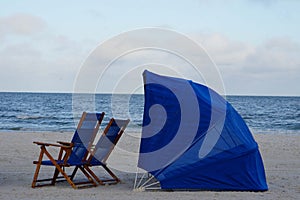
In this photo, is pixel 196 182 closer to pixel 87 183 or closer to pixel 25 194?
pixel 87 183

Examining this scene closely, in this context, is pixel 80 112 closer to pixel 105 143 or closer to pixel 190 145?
pixel 105 143

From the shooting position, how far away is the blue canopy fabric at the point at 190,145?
8.36 meters

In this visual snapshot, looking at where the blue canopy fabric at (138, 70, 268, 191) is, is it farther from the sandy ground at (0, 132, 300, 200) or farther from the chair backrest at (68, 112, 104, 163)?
the chair backrest at (68, 112, 104, 163)

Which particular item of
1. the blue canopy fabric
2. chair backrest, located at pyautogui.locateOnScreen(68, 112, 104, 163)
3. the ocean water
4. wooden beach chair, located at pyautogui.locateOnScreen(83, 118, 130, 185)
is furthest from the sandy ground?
the ocean water

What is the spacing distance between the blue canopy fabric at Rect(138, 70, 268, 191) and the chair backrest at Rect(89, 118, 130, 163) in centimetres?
55

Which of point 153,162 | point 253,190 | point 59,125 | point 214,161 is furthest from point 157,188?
point 59,125

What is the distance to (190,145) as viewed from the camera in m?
8.41

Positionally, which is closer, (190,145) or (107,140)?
(190,145)

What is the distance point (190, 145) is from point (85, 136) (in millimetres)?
1661

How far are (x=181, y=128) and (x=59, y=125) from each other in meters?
24.6

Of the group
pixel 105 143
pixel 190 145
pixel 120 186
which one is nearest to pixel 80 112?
pixel 120 186

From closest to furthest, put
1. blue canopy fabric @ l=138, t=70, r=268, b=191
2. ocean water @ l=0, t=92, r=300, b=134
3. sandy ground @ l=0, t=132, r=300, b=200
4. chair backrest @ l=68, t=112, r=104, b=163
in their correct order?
sandy ground @ l=0, t=132, r=300, b=200 < blue canopy fabric @ l=138, t=70, r=268, b=191 < chair backrest @ l=68, t=112, r=104, b=163 < ocean water @ l=0, t=92, r=300, b=134

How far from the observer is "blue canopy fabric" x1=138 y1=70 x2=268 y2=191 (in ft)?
27.4

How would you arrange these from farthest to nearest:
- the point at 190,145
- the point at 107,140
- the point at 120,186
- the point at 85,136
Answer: the point at 120,186
the point at 107,140
the point at 85,136
the point at 190,145
